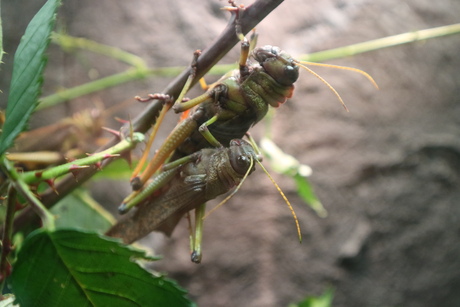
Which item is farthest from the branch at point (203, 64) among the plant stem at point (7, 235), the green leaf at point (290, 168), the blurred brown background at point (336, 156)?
the blurred brown background at point (336, 156)

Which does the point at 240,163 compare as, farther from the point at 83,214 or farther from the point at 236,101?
the point at 83,214

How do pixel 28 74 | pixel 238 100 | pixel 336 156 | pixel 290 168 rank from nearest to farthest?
pixel 28 74
pixel 238 100
pixel 290 168
pixel 336 156

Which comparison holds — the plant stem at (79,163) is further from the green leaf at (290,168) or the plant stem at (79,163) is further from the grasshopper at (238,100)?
the green leaf at (290,168)

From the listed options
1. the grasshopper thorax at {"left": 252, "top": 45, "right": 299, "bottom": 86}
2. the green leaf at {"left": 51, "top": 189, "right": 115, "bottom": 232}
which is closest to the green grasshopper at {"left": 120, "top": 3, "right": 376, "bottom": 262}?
the grasshopper thorax at {"left": 252, "top": 45, "right": 299, "bottom": 86}

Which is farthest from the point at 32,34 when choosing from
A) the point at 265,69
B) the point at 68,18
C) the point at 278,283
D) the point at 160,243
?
the point at 278,283

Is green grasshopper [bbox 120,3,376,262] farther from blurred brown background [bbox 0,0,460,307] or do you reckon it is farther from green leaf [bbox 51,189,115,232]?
blurred brown background [bbox 0,0,460,307]

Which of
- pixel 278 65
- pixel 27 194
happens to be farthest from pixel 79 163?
pixel 278 65

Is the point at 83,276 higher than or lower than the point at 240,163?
lower

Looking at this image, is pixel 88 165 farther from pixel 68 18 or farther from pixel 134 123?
pixel 68 18
